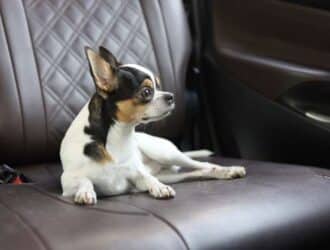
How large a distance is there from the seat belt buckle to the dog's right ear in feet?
1.01

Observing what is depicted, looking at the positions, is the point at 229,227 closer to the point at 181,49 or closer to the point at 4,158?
the point at 4,158

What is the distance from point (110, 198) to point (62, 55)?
1.60 feet

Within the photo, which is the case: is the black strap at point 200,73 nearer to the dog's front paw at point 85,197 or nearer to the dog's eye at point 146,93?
the dog's eye at point 146,93

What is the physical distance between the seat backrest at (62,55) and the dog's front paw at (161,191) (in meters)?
0.40

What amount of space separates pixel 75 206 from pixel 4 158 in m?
0.43

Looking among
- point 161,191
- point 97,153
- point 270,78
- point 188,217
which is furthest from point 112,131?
point 270,78

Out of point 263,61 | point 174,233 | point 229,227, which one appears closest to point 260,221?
point 229,227

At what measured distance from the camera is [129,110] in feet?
4.33

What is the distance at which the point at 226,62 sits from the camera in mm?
1712

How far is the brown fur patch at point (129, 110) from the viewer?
1.31m

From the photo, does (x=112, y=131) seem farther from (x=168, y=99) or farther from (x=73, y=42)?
(x=73, y=42)

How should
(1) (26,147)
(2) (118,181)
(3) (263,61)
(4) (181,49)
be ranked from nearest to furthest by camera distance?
1. (2) (118,181)
2. (1) (26,147)
3. (3) (263,61)
4. (4) (181,49)

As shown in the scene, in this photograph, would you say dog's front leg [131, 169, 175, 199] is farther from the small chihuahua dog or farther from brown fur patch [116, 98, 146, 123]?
brown fur patch [116, 98, 146, 123]

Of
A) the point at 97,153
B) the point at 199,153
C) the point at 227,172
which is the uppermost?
the point at 97,153
